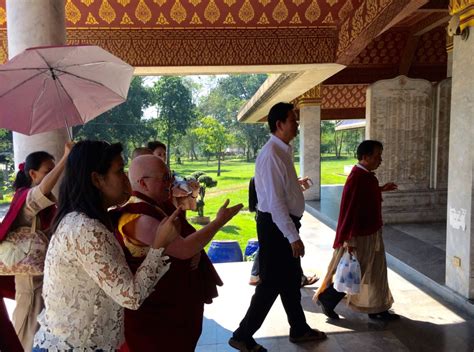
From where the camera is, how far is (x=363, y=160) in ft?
11.0

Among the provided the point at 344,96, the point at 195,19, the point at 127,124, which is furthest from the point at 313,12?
the point at 127,124

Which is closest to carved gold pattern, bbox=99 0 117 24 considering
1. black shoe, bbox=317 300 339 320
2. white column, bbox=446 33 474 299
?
white column, bbox=446 33 474 299

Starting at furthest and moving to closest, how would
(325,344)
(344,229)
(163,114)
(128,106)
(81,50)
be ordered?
1. (163,114)
2. (128,106)
3. (344,229)
4. (325,344)
5. (81,50)

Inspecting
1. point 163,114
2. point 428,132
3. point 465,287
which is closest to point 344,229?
point 465,287

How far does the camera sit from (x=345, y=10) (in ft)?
17.7

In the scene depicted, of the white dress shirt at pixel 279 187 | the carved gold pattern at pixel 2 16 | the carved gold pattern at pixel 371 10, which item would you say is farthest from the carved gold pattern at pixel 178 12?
the white dress shirt at pixel 279 187

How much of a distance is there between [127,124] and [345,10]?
19.6m

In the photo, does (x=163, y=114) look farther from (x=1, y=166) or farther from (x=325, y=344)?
(x=325, y=344)

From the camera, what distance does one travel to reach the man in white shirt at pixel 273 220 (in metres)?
2.71

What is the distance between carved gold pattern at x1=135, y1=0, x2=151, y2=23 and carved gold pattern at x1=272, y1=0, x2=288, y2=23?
1.65 m

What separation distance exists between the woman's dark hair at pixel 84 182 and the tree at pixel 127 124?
71.4 ft

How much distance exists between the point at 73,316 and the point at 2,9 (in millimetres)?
4951

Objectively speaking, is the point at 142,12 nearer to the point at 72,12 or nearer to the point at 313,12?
the point at 72,12

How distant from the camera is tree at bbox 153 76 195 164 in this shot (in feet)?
87.9
